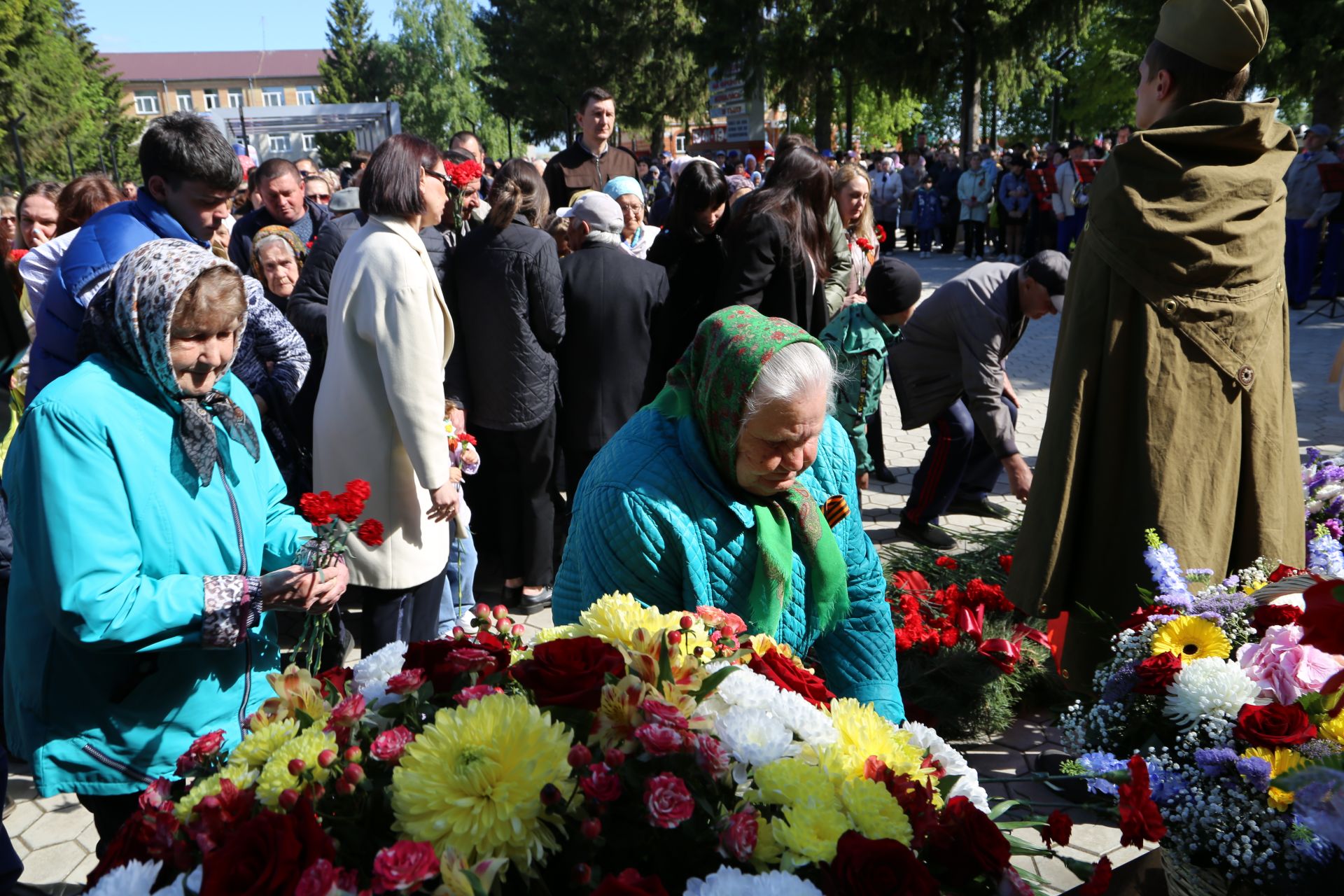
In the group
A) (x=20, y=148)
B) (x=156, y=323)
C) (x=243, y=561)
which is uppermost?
(x=20, y=148)

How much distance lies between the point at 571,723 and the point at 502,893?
0.21 m

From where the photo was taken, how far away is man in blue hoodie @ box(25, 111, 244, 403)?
9.92 feet

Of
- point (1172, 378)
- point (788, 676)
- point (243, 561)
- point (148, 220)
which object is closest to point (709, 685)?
point (788, 676)

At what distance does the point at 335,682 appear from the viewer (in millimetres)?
1385

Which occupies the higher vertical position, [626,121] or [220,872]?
[626,121]

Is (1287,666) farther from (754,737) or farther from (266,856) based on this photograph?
(266,856)

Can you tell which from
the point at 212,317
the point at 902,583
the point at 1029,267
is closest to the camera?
the point at 212,317

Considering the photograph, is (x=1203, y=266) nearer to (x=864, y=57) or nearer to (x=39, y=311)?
(x=39, y=311)

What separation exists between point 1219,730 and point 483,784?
54.1 inches

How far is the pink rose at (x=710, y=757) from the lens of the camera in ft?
3.76

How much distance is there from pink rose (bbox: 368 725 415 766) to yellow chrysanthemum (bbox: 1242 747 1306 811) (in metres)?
1.30

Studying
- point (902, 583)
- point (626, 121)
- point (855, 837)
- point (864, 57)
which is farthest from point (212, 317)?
point (626, 121)

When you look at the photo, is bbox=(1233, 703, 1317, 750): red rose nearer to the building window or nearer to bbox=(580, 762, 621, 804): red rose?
bbox=(580, 762, 621, 804): red rose

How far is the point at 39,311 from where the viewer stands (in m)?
3.11
